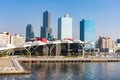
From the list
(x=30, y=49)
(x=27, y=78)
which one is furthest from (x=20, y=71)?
(x=30, y=49)

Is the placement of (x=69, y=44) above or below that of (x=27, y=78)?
above

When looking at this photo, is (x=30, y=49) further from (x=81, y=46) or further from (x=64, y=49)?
(x=81, y=46)

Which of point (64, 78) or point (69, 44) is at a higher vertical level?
point (69, 44)

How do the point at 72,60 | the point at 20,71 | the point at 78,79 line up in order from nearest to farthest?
1. the point at 78,79
2. the point at 20,71
3. the point at 72,60

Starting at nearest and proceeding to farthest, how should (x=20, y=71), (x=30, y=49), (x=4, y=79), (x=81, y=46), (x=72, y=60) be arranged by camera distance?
(x=4, y=79) < (x=20, y=71) < (x=72, y=60) < (x=30, y=49) < (x=81, y=46)

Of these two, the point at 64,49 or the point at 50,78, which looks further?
the point at 64,49

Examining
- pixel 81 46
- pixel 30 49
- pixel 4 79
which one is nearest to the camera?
pixel 4 79

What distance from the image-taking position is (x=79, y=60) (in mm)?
146000

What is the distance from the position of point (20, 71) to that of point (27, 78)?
742 centimetres

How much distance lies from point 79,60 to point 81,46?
4361 cm

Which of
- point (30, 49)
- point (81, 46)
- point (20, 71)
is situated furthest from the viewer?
point (81, 46)

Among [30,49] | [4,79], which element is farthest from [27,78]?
[30,49]

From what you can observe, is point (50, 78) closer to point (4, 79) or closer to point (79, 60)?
point (4, 79)

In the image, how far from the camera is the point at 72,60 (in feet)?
473
